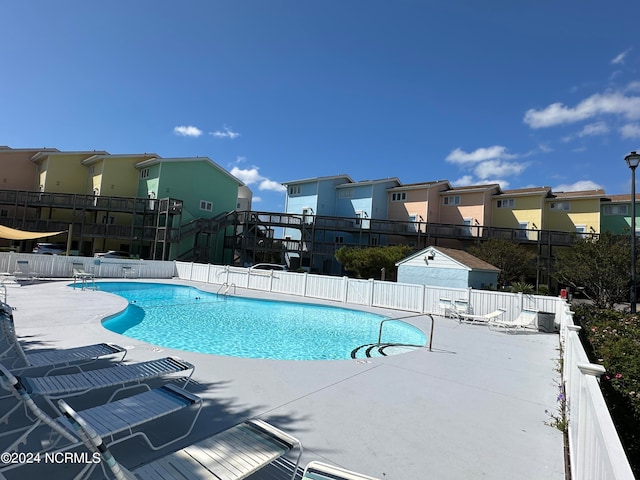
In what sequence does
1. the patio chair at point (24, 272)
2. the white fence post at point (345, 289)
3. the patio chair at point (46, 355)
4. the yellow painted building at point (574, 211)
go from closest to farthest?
the patio chair at point (46, 355)
the white fence post at point (345, 289)
the patio chair at point (24, 272)
the yellow painted building at point (574, 211)

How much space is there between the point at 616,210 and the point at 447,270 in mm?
25895

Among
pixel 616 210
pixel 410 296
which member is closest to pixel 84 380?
pixel 410 296

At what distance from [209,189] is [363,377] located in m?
34.7

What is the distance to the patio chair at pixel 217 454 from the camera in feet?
7.57

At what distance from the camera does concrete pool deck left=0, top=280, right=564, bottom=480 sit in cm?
333

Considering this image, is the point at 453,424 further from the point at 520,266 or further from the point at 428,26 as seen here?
the point at 520,266

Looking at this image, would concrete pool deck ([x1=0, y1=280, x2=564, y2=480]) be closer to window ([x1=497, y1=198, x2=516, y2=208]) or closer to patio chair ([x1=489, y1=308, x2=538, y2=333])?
patio chair ([x1=489, y1=308, x2=538, y2=333])

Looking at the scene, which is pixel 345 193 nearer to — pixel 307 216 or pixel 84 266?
pixel 307 216

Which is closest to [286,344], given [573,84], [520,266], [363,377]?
[363,377]

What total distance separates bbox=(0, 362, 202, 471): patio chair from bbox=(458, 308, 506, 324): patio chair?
11.2 metres

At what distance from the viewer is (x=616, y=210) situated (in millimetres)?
31578

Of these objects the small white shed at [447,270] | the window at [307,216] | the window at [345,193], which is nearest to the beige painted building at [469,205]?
the window at [345,193]

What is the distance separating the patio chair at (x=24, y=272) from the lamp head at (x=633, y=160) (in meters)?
26.1

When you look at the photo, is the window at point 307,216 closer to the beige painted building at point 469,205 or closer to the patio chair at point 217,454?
the beige painted building at point 469,205
